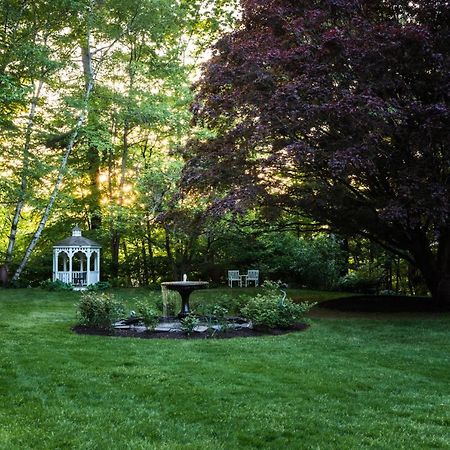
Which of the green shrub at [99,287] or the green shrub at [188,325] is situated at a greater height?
the green shrub at [99,287]

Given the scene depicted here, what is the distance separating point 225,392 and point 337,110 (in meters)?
5.37

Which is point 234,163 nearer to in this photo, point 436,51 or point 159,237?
point 436,51

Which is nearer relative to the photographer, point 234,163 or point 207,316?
point 207,316

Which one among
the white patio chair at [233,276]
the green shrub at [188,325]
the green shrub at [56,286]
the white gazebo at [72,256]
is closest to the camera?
the green shrub at [188,325]

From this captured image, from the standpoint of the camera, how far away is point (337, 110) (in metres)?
8.52

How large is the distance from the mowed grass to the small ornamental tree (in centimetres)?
305

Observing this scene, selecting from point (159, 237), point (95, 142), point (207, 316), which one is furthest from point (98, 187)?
point (207, 316)

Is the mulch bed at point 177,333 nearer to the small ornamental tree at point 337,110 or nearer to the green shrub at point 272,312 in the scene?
the green shrub at point 272,312

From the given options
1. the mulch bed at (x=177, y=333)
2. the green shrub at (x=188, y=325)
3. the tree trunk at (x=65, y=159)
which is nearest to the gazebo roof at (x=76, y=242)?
the tree trunk at (x=65, y=159)

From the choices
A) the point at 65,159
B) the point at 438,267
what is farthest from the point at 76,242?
the point at 438,267

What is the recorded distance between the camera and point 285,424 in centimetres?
407

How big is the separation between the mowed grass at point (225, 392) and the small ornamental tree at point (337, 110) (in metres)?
3.05

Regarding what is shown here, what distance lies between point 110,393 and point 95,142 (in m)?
12.2

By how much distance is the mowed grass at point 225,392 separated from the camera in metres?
3.81
